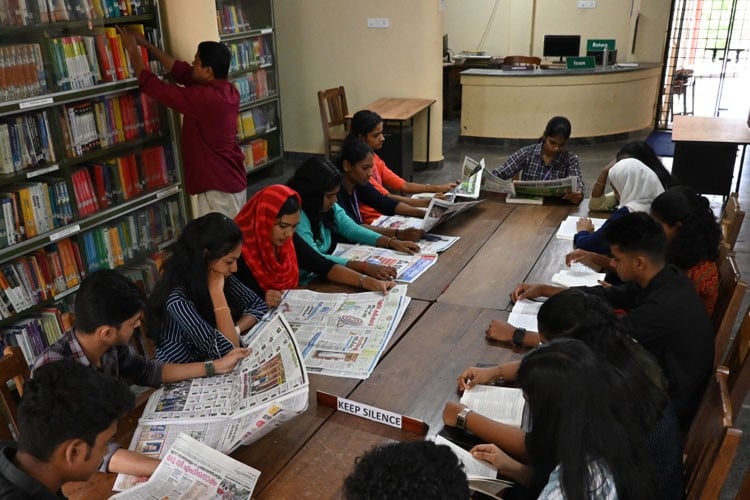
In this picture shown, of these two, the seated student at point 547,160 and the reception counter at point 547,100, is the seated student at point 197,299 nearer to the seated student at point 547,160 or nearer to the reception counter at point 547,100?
the seated student at point 547,160

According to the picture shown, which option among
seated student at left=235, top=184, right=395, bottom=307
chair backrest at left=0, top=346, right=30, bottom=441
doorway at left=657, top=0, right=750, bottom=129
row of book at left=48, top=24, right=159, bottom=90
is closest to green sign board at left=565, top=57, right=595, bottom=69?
doorway at left=657, top=0, right=750, bottom=129

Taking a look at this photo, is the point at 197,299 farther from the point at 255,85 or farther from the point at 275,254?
the point at 255,85

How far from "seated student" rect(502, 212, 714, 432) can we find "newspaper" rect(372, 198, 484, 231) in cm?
105

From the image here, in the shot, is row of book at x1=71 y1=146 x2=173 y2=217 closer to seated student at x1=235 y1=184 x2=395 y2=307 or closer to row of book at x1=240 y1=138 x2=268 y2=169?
seated student at x1=235 y1=184 x2=395 y2=307

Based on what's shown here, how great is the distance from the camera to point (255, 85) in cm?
611

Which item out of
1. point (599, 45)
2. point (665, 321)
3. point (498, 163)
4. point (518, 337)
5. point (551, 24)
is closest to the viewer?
point (665, 321)

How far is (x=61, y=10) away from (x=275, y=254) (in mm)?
1829

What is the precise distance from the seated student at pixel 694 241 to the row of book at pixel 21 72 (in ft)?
9.54

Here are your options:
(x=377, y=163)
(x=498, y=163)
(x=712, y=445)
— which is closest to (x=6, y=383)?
(x=712, y=445)

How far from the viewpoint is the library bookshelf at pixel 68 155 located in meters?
3.00

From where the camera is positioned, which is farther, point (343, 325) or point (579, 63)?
point (579, 63)

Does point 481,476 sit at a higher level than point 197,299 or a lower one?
lower

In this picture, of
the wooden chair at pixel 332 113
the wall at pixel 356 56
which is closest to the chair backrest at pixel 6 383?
the wooden chair at pixel 332 113

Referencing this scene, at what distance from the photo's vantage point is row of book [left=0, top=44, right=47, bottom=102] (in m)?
2.91
